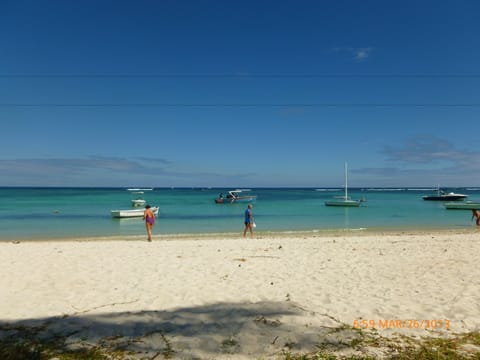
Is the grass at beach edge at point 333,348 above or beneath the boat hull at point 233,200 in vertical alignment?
above

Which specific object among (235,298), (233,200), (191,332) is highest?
(191,332)

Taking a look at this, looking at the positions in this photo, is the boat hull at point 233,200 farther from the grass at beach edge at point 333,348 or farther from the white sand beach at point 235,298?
the grass at beach edge at point 333,348

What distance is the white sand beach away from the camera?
501cm

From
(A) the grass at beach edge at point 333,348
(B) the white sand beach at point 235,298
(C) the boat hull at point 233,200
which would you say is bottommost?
(C) the boat hull at point 233,200

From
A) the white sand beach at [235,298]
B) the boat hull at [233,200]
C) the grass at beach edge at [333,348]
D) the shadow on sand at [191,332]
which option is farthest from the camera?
the boat hull at [233,200]

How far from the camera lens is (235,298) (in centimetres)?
695

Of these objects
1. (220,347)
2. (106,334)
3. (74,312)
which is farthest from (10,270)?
(220,347)

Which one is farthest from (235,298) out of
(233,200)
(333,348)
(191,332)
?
(233,200)

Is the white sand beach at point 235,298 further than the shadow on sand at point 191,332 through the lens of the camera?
Yes

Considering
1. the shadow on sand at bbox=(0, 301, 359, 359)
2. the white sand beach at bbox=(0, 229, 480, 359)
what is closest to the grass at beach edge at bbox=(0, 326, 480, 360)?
the shadow on sand at bbox=(0, 301, 359, 359)

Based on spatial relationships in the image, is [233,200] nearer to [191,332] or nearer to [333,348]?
[191,332]

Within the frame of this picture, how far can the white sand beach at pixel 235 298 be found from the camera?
5.01 metres

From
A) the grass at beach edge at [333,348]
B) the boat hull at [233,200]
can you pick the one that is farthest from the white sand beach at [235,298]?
the boat hull at [233,200]

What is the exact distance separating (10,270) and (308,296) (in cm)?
862
